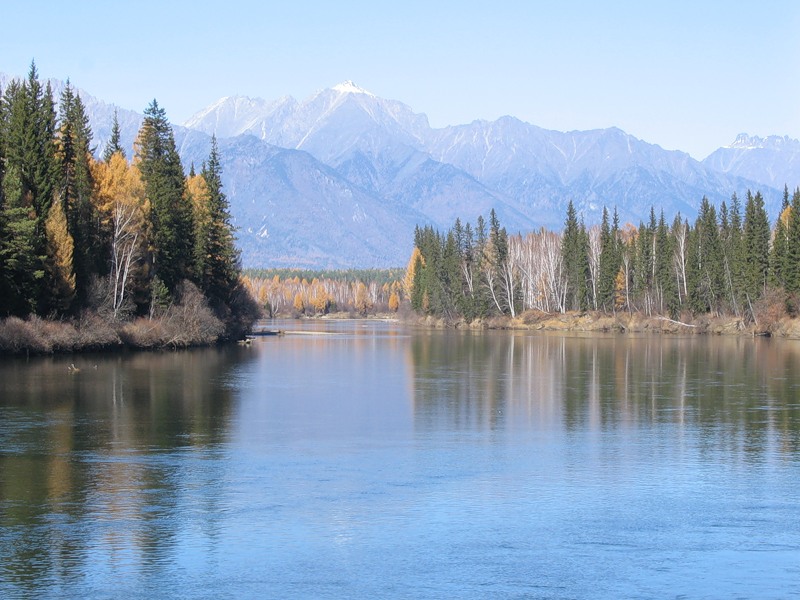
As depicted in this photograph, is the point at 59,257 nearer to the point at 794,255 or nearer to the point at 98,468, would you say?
the point at 98,468

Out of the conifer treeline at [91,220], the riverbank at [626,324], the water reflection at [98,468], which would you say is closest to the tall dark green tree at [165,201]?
the conifer treeline at [91,220]

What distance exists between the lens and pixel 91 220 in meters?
74.0

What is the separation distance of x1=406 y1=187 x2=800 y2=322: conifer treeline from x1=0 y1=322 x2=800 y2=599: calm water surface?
6704cm

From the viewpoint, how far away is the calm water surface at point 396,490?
1678cm

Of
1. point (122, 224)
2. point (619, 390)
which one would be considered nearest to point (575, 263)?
point (122, 224)

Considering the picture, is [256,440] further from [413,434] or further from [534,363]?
[534,363]

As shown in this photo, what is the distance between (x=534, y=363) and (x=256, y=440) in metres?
36.6

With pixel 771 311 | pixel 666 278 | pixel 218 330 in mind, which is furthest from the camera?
pixel 666 278

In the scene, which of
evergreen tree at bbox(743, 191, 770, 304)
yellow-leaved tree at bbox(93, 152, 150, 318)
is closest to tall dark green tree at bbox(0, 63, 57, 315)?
yellow-leaved tree at bbox(93, 152, 150, 318)

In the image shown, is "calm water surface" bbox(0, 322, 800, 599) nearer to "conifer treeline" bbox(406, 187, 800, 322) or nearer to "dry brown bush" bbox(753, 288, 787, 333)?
"dry brown bush" bbox(753, 288, 787, 333)

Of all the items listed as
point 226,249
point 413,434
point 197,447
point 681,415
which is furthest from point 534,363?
point 226,249

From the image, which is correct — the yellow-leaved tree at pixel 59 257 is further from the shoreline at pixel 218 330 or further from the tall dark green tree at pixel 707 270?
the tall dark green tree at pixel 707 270

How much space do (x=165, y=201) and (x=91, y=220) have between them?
9260 millimetres

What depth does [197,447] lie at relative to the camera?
2920 cm
